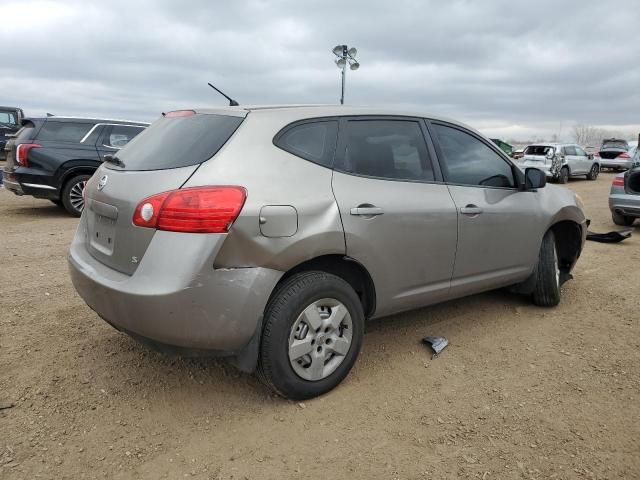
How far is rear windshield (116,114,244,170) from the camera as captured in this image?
2.63 metres

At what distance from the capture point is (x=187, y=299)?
7.73ft

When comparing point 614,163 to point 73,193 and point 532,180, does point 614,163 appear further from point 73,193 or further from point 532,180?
point 73,193

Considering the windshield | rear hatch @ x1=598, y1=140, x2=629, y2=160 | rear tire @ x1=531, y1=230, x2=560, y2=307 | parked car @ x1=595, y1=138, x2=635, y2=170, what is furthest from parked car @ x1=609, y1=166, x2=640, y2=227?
the windshield

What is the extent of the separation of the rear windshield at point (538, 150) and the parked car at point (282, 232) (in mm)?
16887

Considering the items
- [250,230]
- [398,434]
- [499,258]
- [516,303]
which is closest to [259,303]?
[250,230]

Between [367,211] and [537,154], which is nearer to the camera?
[367,211]

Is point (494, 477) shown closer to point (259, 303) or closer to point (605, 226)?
point (259, 303)

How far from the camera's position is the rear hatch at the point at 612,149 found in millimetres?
25294

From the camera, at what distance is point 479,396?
117 inches

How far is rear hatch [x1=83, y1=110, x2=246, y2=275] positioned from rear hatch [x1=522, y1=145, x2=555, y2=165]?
59.1ft

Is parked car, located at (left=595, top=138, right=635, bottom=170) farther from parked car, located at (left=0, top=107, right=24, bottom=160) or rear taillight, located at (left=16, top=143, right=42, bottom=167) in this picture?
parked car, located at (left=0, top=107, right=24, bottom=160)

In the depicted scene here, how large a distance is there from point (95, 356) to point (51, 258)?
2918 millimetres

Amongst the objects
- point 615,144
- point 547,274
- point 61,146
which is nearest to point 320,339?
point 547,274

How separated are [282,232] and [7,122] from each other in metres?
21.0
